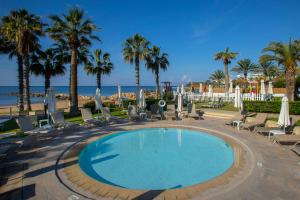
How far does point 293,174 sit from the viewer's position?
550 centimetres

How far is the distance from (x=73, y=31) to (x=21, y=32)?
3.76 m

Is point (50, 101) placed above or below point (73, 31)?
below

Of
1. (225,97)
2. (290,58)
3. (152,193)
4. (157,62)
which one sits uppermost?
(157,62)

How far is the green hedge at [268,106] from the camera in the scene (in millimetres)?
14698

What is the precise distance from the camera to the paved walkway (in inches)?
181

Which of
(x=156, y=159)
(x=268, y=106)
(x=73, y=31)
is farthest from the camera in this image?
(x=73, y=31)

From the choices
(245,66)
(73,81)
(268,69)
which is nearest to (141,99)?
(73,81)

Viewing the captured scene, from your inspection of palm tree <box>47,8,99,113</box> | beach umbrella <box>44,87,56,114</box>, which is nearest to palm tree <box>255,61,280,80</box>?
palm tree <box>47,8,99,113</box>

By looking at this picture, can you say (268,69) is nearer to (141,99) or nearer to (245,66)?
(245,66)

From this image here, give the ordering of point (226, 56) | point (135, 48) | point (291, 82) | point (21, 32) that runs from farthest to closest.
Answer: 1. point (226, 56)
2. point (135, 48)
3. point (291, 82)
4. point (21, 32)

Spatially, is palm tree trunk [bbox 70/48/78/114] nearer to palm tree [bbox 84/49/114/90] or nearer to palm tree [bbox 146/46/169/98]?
palm tree [bbox 84/49/114/90]

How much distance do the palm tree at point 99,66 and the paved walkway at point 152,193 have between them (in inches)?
652

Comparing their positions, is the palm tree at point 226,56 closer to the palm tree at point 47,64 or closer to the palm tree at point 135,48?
the palm tree at point 135,48

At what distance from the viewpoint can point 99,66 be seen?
24281 mm
